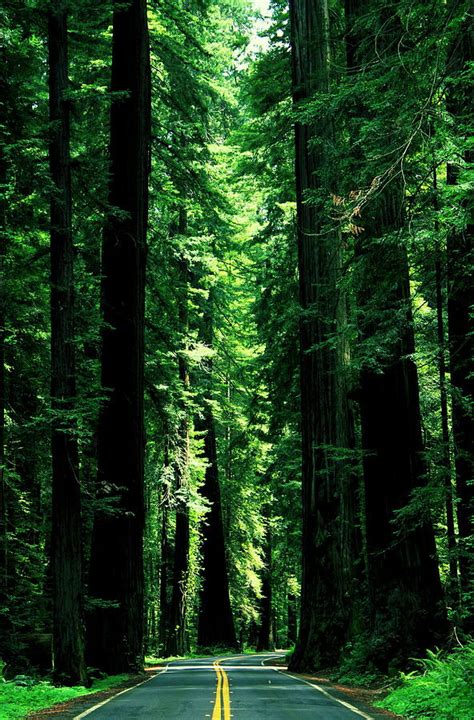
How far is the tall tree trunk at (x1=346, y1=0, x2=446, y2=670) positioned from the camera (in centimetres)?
1394

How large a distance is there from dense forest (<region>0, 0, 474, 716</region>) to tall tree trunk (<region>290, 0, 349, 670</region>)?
0.16 feet

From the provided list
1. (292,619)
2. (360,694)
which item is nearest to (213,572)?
(292,619)

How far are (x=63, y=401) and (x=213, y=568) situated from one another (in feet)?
74.5

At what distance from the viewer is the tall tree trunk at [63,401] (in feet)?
47.5

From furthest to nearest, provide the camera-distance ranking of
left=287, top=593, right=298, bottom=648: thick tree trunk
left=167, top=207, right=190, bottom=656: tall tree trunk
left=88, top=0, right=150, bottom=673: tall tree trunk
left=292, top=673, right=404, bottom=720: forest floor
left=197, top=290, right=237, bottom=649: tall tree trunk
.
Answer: left=287, top=593, right=298, bottom=648: thick tree trunk, left=197, top=290, right=237, bottom=649: tall tree trunk, left=167, top=207, right=190, bottom=656: tall tree trunk, left=88, top=0, right=150, bottom=673: tall tree trunk, left=292, top=673, right=404, bottom=720: forest floor

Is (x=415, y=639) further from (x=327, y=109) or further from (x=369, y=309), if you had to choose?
(x=327, y=109)

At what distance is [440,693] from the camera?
10891 millimetres

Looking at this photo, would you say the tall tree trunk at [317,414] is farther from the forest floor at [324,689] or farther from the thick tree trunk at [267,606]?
the thick tree trunk at [267,606]

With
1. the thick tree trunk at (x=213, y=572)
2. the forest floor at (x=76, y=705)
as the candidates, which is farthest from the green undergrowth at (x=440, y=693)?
the thick tree trunk at (x=213, y=572)

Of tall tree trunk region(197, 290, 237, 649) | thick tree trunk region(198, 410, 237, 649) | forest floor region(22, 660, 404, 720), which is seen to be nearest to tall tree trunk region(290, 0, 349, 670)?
forest floor region(22, 660, 404, 720)

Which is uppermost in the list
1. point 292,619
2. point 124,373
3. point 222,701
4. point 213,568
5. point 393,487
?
point 124,373

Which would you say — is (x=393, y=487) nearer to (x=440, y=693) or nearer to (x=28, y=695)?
(x=440, y=693)

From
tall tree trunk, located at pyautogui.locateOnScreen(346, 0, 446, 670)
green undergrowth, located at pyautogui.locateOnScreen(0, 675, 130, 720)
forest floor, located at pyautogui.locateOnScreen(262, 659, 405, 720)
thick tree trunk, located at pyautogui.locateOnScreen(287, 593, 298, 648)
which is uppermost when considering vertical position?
tall tree trunk, located at pyautogui.locateOnScreen(346, 0, 446, 670)

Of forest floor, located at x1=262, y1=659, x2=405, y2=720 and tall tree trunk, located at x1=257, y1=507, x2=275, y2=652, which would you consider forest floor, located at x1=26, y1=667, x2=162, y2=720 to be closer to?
forest floor, located at x1=262, y1=659, x2=405, y2=720
